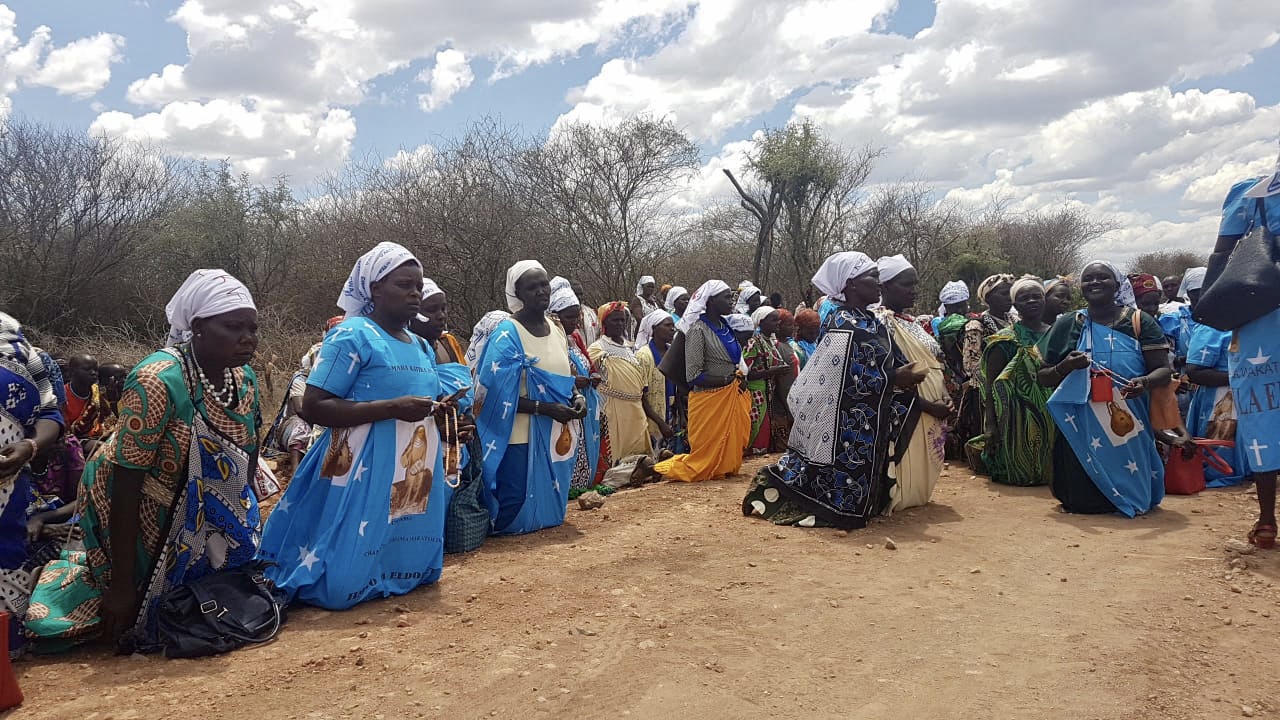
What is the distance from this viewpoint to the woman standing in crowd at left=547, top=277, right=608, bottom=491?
6.52 metres

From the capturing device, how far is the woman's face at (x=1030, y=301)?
22.3ft

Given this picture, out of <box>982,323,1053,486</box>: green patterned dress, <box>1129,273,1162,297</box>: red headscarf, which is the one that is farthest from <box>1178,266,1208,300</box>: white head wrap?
<box>982,323,1053,486</box>: green patterned dress

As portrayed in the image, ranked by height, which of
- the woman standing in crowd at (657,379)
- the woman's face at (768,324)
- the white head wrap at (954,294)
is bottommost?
the woman standing in crowd at (657,379)

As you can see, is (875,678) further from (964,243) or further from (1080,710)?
(964,243)

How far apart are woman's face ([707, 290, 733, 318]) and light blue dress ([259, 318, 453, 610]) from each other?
12.4 ft

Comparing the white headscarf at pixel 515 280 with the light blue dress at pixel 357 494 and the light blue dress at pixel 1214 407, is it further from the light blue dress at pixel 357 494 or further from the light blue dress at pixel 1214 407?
the light blue dress at pixel 1214 407

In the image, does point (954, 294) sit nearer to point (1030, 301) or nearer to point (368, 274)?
point (1030, 301)

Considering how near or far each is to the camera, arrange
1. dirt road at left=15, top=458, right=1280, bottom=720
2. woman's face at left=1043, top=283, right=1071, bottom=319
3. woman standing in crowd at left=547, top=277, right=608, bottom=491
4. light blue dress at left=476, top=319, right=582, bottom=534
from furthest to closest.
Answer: woman's face at left=1043, top=283, right=1071, bottom=319, woman standing in crowd at left=547, top=277, right=608, bottom=491, light blue dress at left=476, top=319, right=582, bottom=534, dirt road at left=15, top=458, right=1280, bottom=720

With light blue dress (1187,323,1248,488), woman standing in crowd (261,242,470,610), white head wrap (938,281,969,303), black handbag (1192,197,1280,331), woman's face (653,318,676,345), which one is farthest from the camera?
white head wrap (938,281,969,303)

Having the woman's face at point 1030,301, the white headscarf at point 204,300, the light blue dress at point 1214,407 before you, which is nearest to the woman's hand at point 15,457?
the white headscarf at point 204,300

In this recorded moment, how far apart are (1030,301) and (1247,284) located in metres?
2.26

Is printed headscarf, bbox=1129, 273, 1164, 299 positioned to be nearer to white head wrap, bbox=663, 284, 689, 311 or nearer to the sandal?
the sandal

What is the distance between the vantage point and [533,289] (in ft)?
18.8

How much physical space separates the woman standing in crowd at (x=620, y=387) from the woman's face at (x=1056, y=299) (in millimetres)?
3861
